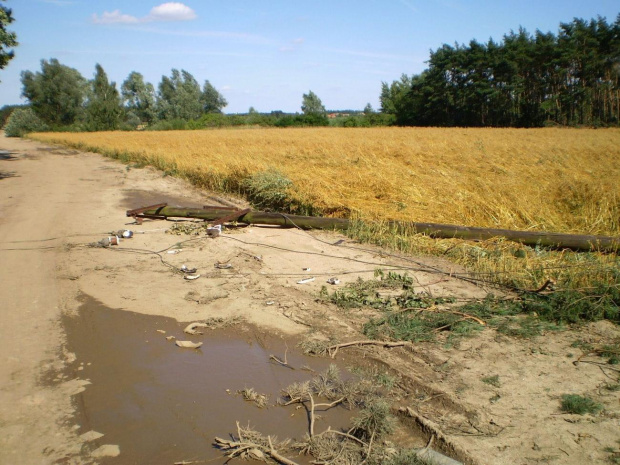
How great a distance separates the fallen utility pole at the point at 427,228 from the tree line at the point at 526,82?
141 ft

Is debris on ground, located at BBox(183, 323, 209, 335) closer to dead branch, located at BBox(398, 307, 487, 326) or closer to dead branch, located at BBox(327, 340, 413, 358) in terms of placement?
dead branch, located at BBox(327, 340, 413, 358)

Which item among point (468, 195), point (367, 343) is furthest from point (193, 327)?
point (468, 195)

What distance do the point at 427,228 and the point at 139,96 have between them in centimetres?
9312

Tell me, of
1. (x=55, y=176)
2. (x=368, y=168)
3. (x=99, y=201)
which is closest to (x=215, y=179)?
(x=99, y=201)

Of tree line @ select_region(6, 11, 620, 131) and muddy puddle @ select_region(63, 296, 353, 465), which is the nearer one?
muddy puddle @ select_region(63, 296, 353, 465)

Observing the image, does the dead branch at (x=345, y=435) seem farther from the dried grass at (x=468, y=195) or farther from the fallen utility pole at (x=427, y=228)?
the fallen utility pole at (x=427, y=228)

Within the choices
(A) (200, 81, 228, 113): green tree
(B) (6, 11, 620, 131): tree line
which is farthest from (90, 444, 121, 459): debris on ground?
(A) (200, 81, 228, 113): green tree

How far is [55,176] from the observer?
19.1 meters

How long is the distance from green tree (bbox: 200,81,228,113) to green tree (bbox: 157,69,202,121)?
30.7ft

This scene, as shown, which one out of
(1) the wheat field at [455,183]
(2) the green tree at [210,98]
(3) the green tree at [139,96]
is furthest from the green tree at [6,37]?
(2) the green tree at [210,98]

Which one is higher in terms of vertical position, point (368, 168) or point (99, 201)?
point (368, 168)

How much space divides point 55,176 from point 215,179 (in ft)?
28.0

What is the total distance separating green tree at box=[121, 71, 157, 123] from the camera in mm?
89375

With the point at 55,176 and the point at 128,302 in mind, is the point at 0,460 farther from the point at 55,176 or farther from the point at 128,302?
the point at 55,176
